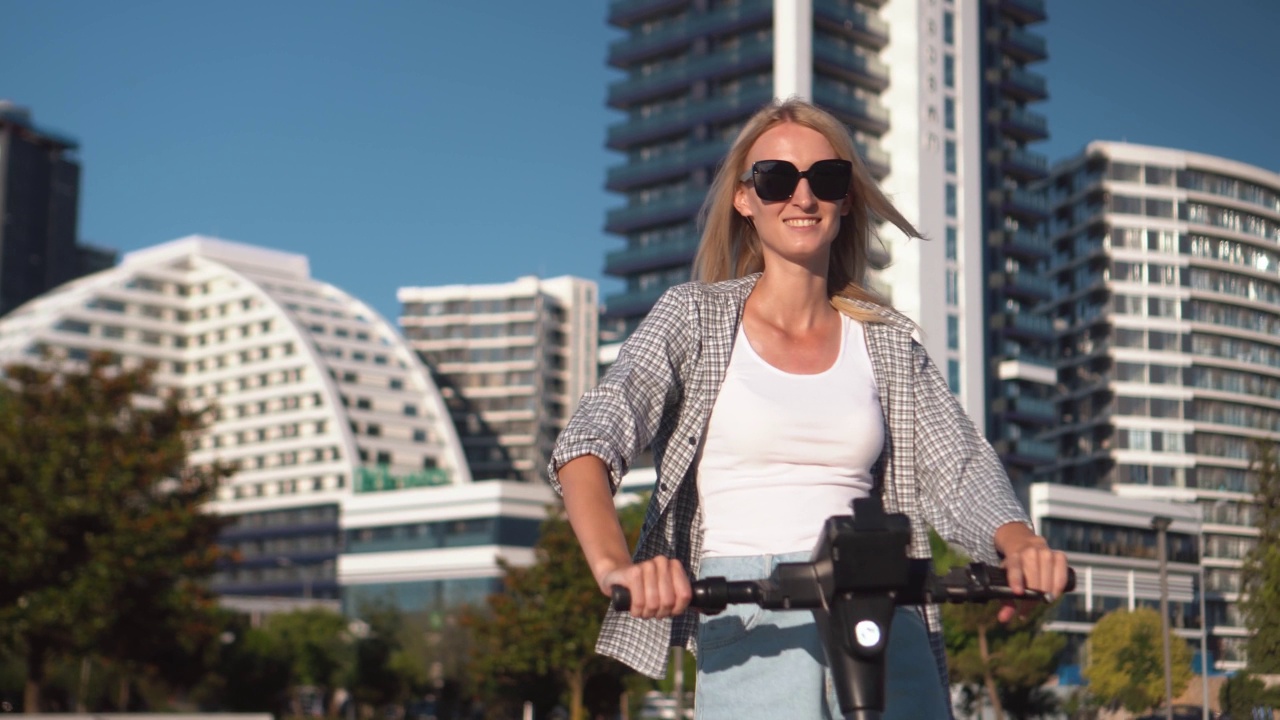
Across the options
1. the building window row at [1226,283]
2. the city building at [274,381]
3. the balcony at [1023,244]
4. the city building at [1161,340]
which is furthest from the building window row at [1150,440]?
the city building at [274,381]

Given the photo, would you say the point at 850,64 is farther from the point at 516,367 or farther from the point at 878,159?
the point at 516,367

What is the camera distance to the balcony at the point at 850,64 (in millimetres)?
100250

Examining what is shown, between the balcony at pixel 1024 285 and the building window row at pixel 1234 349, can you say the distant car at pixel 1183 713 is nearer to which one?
the balcony at pixel 1024 285

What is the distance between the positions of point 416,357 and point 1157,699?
125 meters

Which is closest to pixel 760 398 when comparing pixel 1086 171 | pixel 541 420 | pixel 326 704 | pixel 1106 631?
pixel 1106 631

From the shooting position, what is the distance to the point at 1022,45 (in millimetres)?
110000

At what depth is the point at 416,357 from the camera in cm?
17388

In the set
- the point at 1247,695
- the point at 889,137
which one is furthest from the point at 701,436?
the point at 889,137

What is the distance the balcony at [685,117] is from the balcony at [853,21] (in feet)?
19.8

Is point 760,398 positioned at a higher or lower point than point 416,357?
lower

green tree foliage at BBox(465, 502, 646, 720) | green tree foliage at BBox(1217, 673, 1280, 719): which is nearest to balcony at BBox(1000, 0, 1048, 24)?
green tree foliage at BBox(465, 502, 646, 720)

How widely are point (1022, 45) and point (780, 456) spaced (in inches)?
4406

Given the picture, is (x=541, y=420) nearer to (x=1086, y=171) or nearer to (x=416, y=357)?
(x=416, y=357)

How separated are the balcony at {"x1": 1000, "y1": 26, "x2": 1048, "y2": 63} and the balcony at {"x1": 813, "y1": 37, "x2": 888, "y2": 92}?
36.4ft
